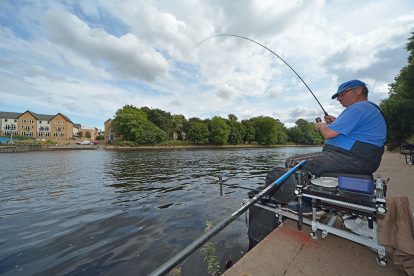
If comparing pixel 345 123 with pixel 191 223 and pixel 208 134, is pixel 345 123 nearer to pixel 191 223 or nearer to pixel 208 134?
pixel 191 223

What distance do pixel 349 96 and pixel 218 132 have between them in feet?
281

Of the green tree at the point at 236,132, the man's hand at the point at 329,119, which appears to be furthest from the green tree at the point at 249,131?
the man's hand at the point at 329,119

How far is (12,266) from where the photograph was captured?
4293mm

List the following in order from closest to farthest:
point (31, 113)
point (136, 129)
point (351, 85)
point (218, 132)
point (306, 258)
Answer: point (306, 258) < point (351, 85) < point (136, 129) < point (218, 132) < point (31, 113)

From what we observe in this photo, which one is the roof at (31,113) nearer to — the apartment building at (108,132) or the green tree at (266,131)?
the apartment building at (108,132)

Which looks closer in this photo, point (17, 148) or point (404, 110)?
point (404, 110)

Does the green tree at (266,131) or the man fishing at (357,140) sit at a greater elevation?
the green tree at (266,131)

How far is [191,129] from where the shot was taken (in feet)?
290

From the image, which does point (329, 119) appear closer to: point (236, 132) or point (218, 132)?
point (218, 132)

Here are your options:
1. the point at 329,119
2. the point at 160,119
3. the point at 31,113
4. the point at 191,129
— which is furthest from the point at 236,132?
the point at 31,113

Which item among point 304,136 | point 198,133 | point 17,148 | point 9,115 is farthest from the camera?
point 304,136

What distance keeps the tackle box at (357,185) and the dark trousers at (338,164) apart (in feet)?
2.40

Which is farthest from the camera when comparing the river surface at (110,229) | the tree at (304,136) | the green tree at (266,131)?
the tree at (304,136)

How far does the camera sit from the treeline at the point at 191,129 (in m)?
75.9
